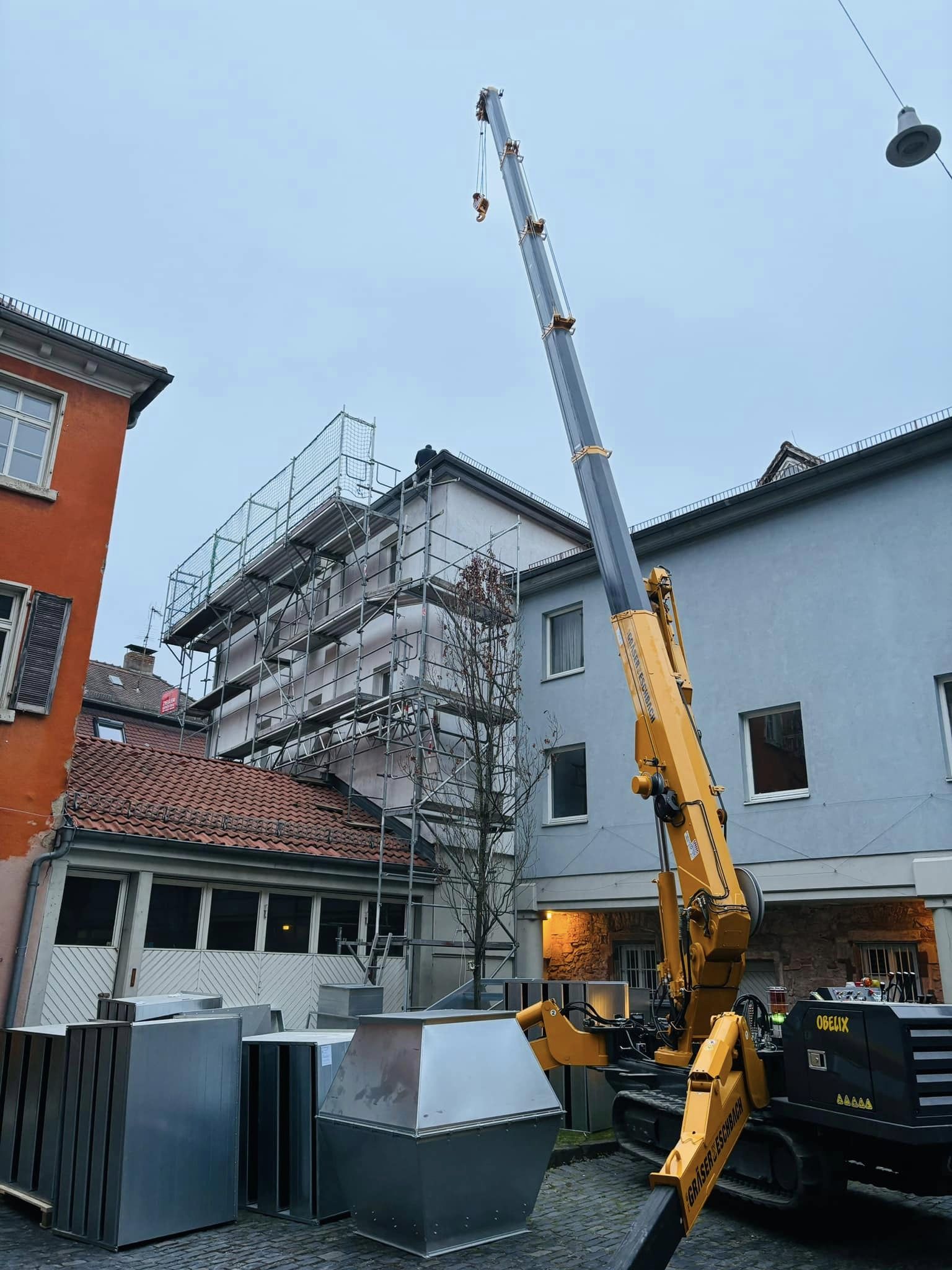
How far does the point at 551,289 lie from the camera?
1338cm

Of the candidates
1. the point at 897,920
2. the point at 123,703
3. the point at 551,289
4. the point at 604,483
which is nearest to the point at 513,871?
the point at 897,920

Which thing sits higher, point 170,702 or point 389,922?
point 170,702

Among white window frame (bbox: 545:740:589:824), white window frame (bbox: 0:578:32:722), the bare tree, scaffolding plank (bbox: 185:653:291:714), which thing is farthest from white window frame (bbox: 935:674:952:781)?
scaffolding plank (bbox: 185:653:291:714)

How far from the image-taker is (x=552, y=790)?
1889 cm

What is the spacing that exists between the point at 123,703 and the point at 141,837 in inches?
845

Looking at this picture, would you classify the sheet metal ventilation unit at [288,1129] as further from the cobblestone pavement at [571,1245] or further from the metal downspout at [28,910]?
the metal downspout at [28,910]

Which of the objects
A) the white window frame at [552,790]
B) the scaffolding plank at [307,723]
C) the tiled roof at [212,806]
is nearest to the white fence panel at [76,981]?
the tiled roof at [212,806]

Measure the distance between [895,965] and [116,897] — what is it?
38.3 feet

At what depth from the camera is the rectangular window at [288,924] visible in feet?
51.6

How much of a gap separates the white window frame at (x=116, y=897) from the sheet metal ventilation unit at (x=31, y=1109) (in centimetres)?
439

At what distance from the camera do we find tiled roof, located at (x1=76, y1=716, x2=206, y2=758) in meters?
32.1

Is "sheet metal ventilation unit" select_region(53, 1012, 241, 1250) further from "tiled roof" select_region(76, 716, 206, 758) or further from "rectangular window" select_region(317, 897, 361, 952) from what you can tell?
"tiled roof" select_region(76, 716, 206, 758)

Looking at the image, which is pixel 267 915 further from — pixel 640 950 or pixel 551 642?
pixel 551 642

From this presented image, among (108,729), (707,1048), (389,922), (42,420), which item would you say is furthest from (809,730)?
(108,729)
